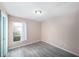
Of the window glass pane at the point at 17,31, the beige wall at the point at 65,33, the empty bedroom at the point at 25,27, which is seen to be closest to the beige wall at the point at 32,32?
the empty bedroom at the point at 25,27

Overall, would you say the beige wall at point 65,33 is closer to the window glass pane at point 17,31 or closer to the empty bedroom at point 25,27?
the empty bedroom at point 25,27

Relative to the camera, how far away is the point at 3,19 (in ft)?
4.79

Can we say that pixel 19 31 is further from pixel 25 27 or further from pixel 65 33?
pixel 65 33

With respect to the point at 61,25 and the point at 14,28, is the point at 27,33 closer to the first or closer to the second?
the point at 14,28

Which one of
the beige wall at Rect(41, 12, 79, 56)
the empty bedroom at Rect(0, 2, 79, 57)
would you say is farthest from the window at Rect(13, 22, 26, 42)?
the beige wall at Rect(41, 12, 79, 56)

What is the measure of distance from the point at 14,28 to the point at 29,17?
328 millimetres

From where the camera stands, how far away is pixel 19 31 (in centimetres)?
141

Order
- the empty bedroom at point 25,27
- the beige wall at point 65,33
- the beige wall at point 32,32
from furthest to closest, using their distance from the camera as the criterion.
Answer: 1. the beige wall at point 65,33
2. the beige wall at point 32,32
3. the empty bedroom at point 25,27

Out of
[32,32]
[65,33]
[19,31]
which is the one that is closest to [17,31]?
[19,31]

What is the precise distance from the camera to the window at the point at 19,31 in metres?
1.40

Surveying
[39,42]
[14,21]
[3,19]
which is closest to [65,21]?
[39,42]

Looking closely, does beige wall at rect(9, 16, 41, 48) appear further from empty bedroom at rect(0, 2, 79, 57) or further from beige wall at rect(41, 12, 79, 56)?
beige wall at rect(41, 12, 79, 56)

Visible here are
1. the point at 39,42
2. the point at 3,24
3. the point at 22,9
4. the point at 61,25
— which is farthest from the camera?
the point at 61,25

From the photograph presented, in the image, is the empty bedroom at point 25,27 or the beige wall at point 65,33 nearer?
the empty bedroom at point 25,27
